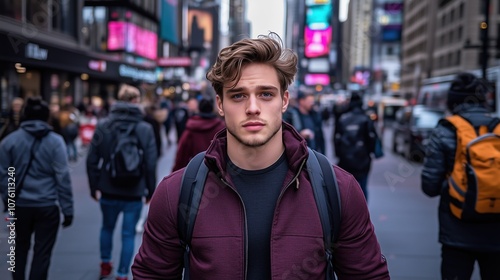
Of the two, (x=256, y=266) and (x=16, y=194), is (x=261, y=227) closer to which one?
(x=256, y=266)

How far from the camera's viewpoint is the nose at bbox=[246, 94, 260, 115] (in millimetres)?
2047

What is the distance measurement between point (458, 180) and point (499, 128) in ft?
1.52

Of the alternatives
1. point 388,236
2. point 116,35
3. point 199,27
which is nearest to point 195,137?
point 388,236

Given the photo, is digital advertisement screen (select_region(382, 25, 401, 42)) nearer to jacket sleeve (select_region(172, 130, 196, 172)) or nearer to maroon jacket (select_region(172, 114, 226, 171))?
maroon jacket (select_region(172, 114, 226, 171))

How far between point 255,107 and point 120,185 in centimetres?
339

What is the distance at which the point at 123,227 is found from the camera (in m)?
5.21

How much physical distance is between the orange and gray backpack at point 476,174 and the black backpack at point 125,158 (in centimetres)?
290

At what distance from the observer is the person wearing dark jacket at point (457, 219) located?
360 cm

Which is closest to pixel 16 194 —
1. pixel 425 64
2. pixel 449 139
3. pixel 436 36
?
pixel 449 139

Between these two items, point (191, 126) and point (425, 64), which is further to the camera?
point (425, 64)

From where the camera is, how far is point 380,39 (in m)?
104

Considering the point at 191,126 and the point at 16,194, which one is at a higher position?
the point at 191,126

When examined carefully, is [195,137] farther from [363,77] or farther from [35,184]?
[363,77]

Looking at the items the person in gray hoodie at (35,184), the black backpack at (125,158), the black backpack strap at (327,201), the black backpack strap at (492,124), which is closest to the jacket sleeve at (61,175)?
the person in gray hoodie at (35,184)
